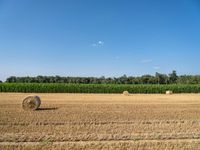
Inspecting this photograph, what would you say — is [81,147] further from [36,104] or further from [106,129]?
[36,104]

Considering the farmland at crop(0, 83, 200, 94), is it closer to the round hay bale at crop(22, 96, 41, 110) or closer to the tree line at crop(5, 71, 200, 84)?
the tree line at crop(5, 71, 200, 84)

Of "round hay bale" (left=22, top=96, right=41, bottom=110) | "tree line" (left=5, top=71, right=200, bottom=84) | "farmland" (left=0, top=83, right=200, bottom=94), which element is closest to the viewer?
"round hay bale" (left=22, top=96, right=41, bottom=110)

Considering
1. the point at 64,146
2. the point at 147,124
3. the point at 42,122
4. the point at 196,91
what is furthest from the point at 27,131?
the point at 196,91

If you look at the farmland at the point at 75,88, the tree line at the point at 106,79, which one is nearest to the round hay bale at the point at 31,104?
the farmland at the point at 75,88

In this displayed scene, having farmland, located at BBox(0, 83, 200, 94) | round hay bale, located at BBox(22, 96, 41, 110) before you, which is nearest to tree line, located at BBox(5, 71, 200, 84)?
farmland, located at BBox(0, 83, 200, 94)

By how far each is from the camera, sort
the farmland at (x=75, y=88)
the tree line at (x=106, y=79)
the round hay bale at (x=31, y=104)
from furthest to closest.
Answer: the tree line at (x=106, y=79) < the farmland at (x=75, y=88) < the round hay bale at (x=31, y=104)

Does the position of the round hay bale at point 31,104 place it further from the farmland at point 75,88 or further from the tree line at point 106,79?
the tree line at point 106,79

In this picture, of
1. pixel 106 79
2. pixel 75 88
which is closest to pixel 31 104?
pixel 75 88

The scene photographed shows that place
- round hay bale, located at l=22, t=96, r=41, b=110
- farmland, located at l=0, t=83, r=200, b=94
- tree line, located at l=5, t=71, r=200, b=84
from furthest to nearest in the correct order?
1. tree line, located at l=5, t=71, r=200, b=84
2. farmland, located at l=0, t=83, r=200, b=94
3. round hay bale, located at l=22, t=96, r=41, b=110

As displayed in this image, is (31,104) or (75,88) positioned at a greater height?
(75,88)

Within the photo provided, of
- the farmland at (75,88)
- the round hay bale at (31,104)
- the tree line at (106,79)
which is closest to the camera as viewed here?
the round hay bale at (31,104)

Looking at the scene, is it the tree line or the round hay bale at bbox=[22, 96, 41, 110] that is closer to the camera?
the round hay bale at bbox=[22, 96, 41, 110]

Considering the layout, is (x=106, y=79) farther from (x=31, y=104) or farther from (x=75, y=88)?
(x=31, y=104)

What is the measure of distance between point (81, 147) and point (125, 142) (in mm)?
1286
